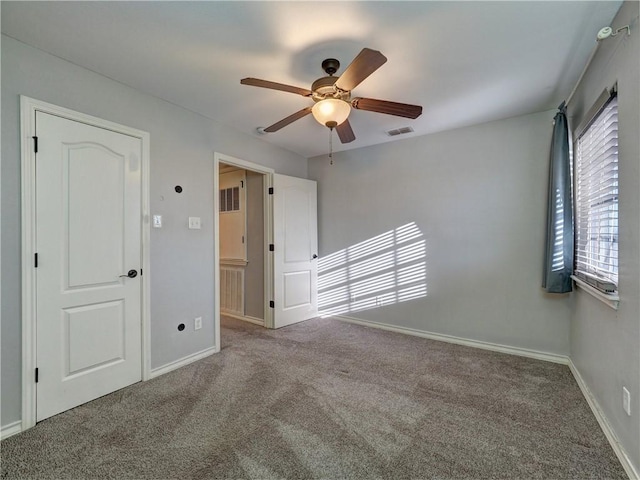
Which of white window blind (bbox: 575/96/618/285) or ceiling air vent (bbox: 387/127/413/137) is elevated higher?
ceiling air vent (bbox: 387/127/413/137)

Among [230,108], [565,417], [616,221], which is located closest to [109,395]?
[230,108]

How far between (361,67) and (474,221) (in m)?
2.39

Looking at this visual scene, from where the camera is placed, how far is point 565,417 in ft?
6.70

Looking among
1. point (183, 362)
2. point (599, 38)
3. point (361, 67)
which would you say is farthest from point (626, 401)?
point (183, 362)

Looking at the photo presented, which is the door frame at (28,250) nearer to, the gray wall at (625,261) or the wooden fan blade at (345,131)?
the wooden fan blade at (345,131)

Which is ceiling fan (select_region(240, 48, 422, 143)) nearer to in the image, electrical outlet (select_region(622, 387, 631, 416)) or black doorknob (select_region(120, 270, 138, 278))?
black doorknob (select_region(120, 270, 138, 278))

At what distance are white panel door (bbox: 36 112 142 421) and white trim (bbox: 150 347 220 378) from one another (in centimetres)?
16

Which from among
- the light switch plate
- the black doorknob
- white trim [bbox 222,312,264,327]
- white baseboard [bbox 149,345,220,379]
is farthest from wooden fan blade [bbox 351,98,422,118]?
white trim [bbox 222,312,264,327]

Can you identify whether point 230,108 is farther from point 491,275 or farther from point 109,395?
point 491,275

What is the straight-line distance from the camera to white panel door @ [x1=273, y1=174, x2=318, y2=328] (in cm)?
407

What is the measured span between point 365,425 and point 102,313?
7.03 ft

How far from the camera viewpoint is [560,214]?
2.67 metres

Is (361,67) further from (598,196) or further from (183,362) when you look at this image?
(183,362)

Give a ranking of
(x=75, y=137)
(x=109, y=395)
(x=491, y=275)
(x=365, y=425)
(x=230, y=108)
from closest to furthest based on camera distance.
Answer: (x=365, y=425)
(x=75, y=137)
(x=109, y=395)
(x=230, y=108)
(x=491, y=275)
